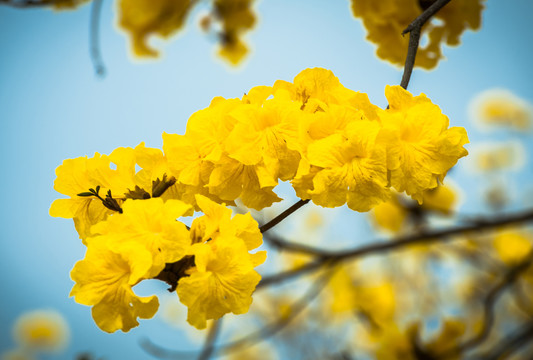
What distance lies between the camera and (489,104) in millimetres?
5781

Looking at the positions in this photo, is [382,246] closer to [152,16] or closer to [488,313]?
[488,313]

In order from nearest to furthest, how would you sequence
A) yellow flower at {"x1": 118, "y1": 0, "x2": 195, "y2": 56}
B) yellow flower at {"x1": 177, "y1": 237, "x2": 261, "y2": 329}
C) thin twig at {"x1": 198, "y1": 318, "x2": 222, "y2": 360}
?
yellow flower at {"x1": 177, "y1": 237, "x2": 261, "y2": 329} < thin twig at {"x1": 198, "y1": 318, "x2": 222, "y2": 360} < yellow flower at {"x1": 118, "y1": 0, "x2": 195, "y2": 56}

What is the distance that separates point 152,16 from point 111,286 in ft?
5.43

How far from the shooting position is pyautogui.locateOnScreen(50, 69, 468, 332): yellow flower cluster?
674mm

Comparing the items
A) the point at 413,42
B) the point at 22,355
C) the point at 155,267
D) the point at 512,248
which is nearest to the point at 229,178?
the point at 155,267

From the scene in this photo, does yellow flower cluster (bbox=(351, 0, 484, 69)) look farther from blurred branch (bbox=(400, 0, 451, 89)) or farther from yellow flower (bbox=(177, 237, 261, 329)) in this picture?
yellow flower (bbox=(177, 237, 261, 329))

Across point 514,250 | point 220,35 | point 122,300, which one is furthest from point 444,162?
point 514,250

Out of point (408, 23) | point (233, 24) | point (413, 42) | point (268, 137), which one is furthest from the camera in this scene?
point (233, 24)

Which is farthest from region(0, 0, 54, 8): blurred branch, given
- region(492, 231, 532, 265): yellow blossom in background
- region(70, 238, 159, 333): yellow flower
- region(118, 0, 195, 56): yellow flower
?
region(492, 231, 532, 265): yellow blossom in background

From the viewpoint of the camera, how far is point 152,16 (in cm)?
204

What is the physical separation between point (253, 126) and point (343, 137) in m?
0.15

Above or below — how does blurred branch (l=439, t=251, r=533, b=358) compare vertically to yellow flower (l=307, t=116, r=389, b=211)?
above

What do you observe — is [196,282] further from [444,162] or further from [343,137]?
[444,162]

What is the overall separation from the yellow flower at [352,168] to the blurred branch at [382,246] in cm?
141
